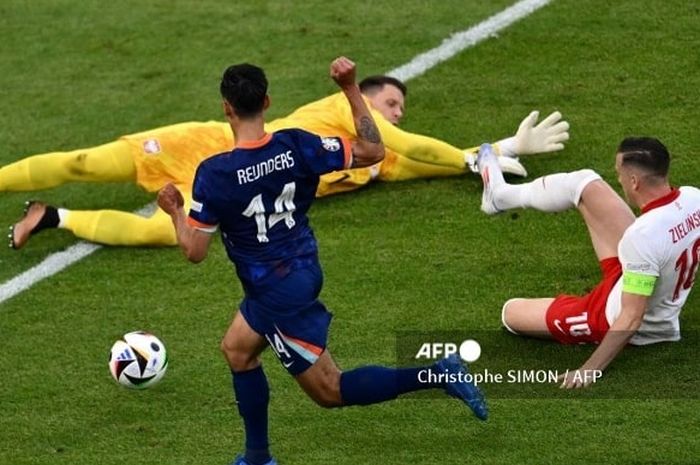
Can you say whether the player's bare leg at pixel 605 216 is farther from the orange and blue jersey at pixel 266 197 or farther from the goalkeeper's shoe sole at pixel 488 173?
the orange and blue jersey at pixel 266 197

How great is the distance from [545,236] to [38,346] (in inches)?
116

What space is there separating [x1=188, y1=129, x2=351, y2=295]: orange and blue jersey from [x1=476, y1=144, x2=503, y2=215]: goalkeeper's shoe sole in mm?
1802

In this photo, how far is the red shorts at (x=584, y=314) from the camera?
7828 mm

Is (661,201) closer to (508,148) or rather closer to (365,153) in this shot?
(365,153)

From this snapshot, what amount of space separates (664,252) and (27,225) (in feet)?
12.8

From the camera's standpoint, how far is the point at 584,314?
25.9 ft

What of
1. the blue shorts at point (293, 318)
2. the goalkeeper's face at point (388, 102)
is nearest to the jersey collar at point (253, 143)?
the blue shorts at point (293, 318)

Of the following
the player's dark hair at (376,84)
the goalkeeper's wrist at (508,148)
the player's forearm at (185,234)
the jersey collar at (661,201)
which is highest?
the player's forearm at (185,234)

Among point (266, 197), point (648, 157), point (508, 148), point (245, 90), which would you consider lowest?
point (508, 148)

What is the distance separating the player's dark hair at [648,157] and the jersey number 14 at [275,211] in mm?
1774

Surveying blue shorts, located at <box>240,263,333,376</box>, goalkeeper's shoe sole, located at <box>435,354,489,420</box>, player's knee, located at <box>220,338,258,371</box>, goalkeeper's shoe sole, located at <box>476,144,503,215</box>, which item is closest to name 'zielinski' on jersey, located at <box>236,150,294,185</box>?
blue shorts, located at <box>240,263,333,376</box>

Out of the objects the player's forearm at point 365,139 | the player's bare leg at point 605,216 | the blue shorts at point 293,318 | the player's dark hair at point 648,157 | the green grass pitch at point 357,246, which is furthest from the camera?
the player's bare leg at point 605,216

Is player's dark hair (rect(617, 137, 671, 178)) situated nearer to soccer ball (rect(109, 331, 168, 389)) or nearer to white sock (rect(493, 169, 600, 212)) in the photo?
white sock (rect(493, 169, 600, 212))

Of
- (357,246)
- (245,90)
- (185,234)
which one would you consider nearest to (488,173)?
(357,246)
